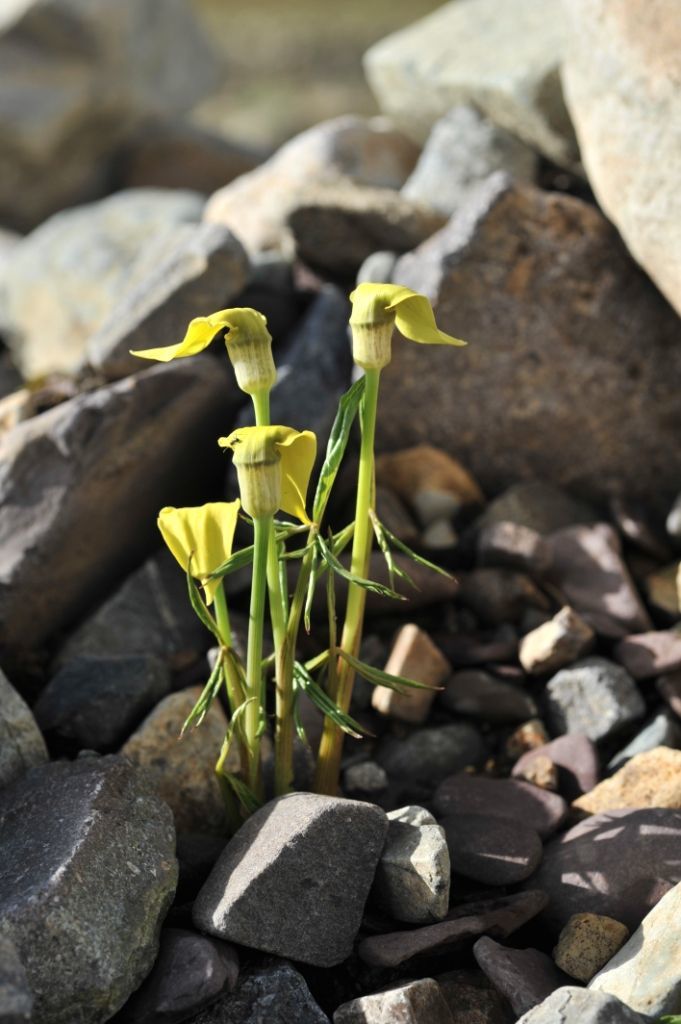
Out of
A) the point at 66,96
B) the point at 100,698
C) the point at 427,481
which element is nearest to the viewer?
the point at 100,698

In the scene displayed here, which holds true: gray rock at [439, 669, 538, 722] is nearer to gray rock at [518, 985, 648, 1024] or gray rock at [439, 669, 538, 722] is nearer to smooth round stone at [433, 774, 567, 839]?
smooth round stone at [433, 774, 567, 839]

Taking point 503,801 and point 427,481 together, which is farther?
point 427,481

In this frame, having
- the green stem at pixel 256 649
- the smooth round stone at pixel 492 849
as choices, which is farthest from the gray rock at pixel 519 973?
the green stem at pixel 256 649

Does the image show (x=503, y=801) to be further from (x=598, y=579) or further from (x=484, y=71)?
(x=484, y=71)

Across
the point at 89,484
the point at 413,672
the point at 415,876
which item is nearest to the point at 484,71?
the point at 89,484

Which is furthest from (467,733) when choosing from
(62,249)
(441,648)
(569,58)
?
(62,249)

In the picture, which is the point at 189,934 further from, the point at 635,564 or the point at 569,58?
the point at 569,58
